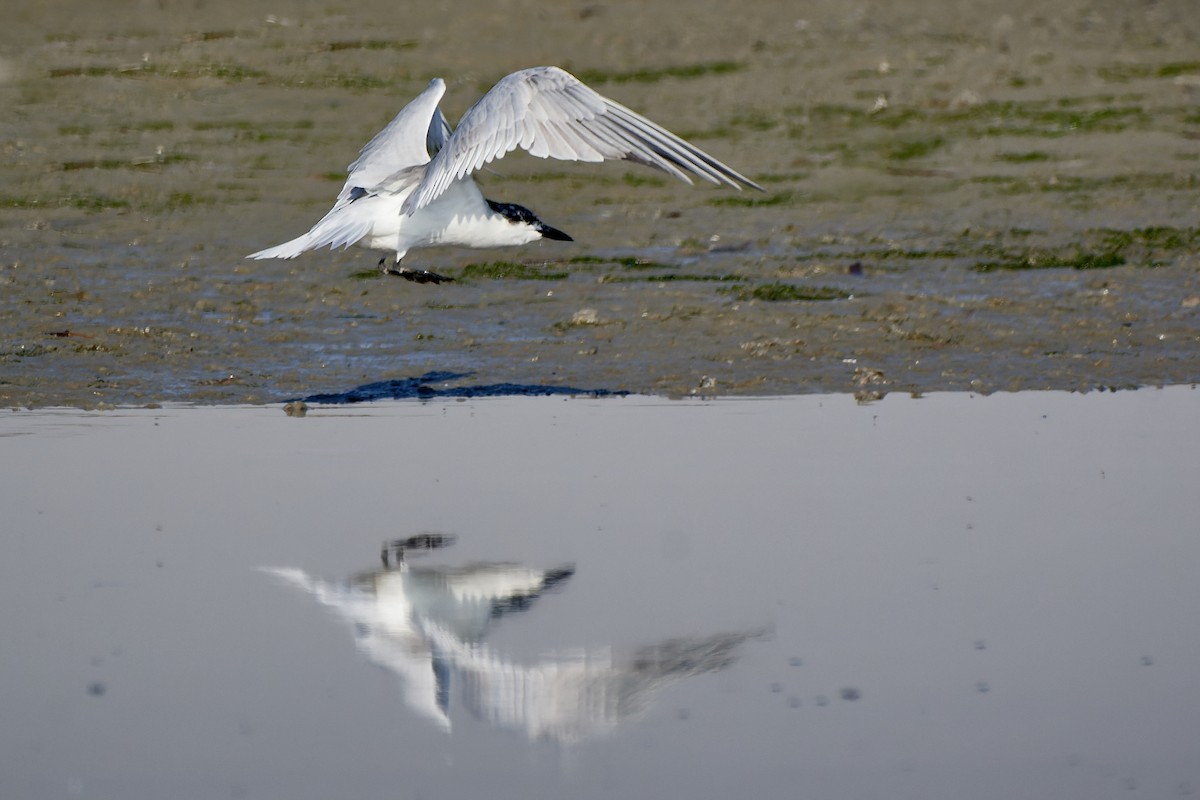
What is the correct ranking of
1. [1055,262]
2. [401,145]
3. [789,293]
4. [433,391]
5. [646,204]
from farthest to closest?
1. [646,204]
2. [1055,262]
3. [789,293]
4. [401,145]
5. [433,391]

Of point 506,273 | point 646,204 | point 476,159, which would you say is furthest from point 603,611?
point 646,204

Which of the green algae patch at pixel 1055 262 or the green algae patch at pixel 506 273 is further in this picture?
the green algae patch at pixel 1055 262

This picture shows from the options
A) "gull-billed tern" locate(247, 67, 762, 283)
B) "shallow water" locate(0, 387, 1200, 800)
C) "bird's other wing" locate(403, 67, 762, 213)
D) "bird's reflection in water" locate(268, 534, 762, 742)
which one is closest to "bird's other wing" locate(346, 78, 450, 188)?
"gull-billed tern" locate(247, 67, 762, 283)

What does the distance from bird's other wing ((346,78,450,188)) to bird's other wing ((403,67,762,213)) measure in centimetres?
75

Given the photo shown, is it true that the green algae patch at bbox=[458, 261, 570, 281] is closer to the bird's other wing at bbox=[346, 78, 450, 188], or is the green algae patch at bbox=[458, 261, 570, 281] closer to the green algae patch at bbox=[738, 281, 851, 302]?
the green algae patch at bbox=[738, 281, 851, 302]

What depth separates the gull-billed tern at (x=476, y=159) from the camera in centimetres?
600

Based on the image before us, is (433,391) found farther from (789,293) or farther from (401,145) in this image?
(789,293)

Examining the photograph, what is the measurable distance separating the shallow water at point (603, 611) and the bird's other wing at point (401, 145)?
46.0 inches

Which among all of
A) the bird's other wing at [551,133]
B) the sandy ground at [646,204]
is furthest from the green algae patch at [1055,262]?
the bird's other wing at [551,133]

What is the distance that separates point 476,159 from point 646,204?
4.29 meters

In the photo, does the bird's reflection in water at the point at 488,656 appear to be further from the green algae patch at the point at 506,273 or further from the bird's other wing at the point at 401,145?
the green algae patch at the point at 506,273

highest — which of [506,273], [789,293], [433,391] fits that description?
[506,273]

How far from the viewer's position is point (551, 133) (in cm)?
606

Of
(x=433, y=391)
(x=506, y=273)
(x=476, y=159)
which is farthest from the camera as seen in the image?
(x=506, y=273)
